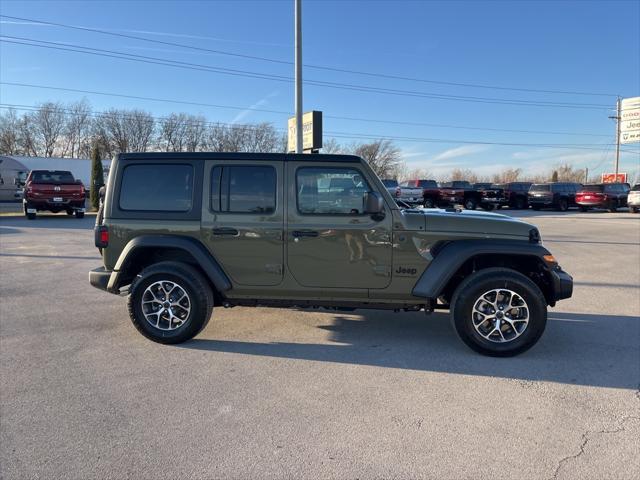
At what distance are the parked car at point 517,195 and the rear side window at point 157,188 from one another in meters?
29.6

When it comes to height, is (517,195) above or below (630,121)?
below

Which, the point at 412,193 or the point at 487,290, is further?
the point at 412,193

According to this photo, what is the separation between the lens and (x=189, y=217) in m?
4.78

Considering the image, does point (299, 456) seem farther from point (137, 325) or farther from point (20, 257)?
point (20, 257)

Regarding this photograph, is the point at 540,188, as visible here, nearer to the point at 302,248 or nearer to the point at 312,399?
the point at 302,248

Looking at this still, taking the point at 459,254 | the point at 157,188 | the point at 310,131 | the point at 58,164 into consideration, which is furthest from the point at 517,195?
the point at 58,164

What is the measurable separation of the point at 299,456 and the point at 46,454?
5.06 feet

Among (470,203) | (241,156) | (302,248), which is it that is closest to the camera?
(302,248)

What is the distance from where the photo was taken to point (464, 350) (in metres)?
4.68

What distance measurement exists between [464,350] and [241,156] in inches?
119

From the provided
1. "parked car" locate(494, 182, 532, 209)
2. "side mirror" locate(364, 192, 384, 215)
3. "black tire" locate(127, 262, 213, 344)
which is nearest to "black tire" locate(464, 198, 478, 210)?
"parked car" locate(494, 182, 532, 209)

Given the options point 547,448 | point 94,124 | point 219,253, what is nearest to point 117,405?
point 219,253

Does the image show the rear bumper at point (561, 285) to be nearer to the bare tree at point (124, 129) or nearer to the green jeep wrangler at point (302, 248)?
the green jeep wrangler at point (302, 248)

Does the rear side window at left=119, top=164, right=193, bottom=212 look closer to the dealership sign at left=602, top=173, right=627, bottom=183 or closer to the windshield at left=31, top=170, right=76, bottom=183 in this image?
the windshield at left=31, top=170, right=76, bottom=183
